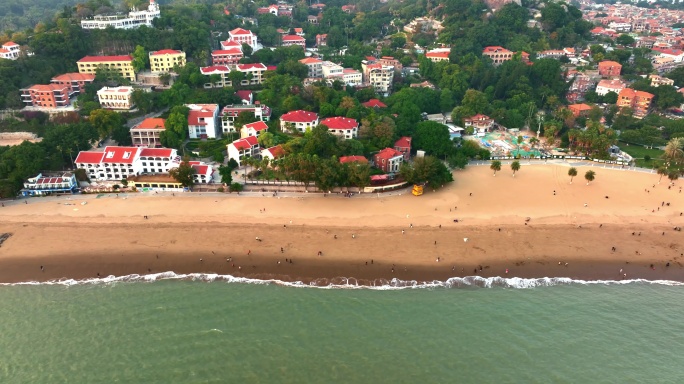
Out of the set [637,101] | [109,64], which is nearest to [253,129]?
[109,64]

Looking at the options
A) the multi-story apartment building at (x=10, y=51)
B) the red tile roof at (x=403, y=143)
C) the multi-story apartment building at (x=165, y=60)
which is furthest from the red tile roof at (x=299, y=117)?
the multi-story apartment building at (x=10, y=51)

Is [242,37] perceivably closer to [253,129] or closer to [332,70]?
[332,70]

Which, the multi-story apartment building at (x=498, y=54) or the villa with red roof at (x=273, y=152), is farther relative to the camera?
the multi-story apartment building at (x=498, y=54)

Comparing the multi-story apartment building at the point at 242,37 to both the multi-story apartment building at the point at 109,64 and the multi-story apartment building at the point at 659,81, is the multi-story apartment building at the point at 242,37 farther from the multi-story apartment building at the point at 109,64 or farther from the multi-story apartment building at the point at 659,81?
the multi-story apartment building at the point at 659,81

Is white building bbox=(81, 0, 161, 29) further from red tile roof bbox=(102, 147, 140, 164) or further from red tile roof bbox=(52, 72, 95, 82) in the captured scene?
red tile roof bbox=(102, 147, 140, 164)

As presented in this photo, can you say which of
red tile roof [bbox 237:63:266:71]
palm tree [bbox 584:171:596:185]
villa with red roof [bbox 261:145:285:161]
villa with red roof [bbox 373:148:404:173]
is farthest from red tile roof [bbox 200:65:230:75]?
palm tree [bbox 584:171:596:185]

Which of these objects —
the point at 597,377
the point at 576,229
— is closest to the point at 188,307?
the point at 597,377

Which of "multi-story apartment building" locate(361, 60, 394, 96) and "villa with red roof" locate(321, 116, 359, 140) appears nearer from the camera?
"villa with red roof" locate(321, 116, 359, 140)
